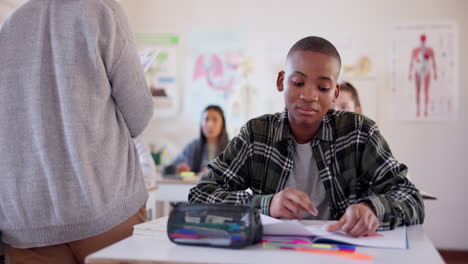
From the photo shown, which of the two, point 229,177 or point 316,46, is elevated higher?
point 316,46

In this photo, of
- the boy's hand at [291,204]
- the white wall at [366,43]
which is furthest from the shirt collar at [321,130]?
the white wall at [366,43]

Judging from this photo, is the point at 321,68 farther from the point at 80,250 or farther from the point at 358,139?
the point at 80,250

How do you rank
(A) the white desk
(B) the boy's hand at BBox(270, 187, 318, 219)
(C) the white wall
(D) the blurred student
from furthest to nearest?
1. (C) the white wall
2. (D) the blurred student
3. (B) the boy's hand at BBox(270, 187, 318, 219)
4. (A) the white desk

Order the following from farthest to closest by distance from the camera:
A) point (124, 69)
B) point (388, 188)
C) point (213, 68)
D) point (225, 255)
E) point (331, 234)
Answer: point (213, 68)
point (124, 69)
point (388, 188)
point (331, 234)
point (225, 255)

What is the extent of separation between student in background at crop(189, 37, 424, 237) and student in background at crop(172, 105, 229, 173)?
2992mm

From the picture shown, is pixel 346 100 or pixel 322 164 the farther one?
pixel 346 100

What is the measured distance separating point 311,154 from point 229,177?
0.24 m

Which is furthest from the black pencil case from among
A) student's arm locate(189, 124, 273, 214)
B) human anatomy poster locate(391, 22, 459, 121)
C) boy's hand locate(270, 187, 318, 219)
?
human anatomy poster locate(391, 22, 459, 121)

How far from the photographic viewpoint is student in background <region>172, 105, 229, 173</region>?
170 inches

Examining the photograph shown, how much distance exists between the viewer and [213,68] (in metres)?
4.67

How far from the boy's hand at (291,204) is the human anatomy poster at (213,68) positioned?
11.8 ft

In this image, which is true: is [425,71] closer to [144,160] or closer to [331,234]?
[144,160]

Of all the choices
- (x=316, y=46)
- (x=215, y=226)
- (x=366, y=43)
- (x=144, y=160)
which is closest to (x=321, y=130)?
(x=316, y=46)

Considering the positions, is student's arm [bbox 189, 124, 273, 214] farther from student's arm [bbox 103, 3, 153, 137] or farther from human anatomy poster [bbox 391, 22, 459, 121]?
human anatomy poster [bbox 391, 22, 459, 121]
